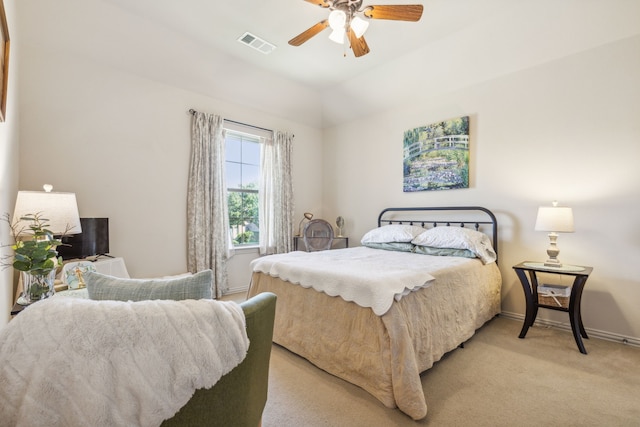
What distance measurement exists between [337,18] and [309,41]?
1.28 metres

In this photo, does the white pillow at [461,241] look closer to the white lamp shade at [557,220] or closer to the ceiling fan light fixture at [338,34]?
the white lamp shade at [557,220]

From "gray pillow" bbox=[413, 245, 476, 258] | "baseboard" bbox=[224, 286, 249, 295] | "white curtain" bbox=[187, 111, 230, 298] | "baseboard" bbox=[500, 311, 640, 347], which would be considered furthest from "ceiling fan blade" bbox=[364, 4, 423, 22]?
"baseboard" bbox=[224, 286, 249, 295]

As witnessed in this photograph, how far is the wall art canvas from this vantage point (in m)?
3.63

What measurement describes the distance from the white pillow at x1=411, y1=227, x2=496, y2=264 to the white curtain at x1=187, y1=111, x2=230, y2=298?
2623 mm

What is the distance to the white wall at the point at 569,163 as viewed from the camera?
2.66 metres

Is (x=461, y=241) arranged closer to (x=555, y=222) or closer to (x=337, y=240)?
(x=555, y=222)

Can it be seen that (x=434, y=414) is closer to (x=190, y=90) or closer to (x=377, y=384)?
(x=377, y=384)

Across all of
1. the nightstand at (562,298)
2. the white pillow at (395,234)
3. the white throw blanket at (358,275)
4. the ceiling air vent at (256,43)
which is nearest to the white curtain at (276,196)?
the ceiling air vent at (256,43)

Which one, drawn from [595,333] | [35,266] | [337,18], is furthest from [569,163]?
[35,266]

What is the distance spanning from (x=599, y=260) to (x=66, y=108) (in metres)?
5.48

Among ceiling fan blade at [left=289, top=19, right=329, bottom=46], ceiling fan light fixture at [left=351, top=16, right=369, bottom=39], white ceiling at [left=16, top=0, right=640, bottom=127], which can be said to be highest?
white ceiling at [left=16, top=0, right=640, bottom=127]

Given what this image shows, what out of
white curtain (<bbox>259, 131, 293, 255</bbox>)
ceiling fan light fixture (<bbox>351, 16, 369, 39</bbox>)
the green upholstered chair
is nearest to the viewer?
the green upholstered chair

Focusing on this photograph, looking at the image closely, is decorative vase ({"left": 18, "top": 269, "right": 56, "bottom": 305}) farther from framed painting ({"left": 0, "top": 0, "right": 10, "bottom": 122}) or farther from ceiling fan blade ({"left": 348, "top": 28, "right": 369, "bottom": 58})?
ceiling fan blade ({"left": 348, "top": 28, "right": 369, "bottom": 58})

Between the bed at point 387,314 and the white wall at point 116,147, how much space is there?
5.11 feet
